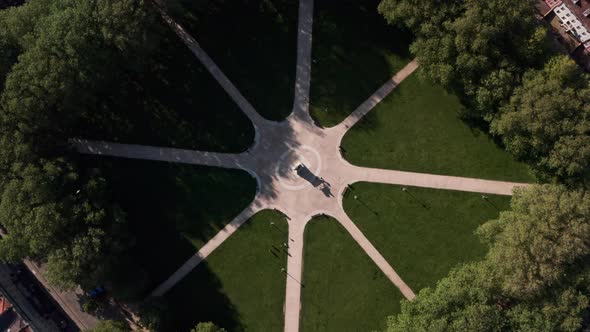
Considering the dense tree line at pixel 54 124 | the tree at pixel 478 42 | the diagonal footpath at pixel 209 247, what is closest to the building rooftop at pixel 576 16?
the tree at pixel 478 42

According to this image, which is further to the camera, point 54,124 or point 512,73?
point 54,124

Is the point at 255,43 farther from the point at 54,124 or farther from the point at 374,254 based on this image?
the point at 374,254

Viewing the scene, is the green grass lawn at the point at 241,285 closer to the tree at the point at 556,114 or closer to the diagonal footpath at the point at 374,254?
the diagonal footpath at the point at 374,254

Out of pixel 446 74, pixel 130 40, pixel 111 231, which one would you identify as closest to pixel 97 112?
pixel 130 40

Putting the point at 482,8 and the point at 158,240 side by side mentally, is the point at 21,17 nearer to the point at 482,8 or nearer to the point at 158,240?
the point at 158,240

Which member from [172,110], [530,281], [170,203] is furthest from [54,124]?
[530,281]

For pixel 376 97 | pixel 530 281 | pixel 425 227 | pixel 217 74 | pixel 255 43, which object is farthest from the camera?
pixel 255 43
